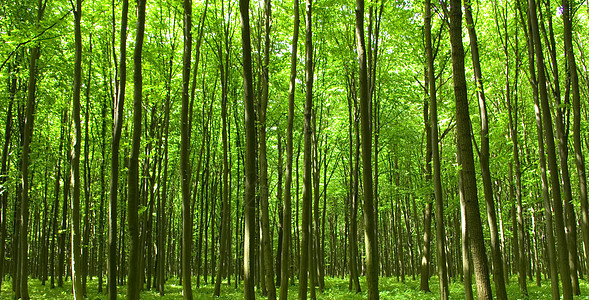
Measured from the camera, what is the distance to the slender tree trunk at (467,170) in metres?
5.17

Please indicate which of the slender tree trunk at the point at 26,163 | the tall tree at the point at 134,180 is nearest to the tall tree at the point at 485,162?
the tall tree at the point at 134,180

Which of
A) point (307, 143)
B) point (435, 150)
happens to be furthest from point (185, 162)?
point (435, 150)

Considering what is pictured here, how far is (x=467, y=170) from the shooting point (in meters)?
5.39

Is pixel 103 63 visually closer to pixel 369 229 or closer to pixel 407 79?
pixel 369 229

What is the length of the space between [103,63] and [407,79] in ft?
37.4

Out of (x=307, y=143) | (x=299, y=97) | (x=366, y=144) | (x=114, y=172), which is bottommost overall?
(x=114, y=172)

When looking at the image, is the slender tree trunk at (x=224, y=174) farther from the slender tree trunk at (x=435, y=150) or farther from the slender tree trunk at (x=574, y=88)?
the slender tree trunk at (x=574, y=88)

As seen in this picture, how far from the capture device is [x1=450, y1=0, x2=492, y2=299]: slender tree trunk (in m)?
5.17

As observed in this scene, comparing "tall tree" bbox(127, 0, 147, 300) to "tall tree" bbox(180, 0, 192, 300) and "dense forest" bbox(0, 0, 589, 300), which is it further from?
"tall tree" bbox(180, 0, 192, 300)

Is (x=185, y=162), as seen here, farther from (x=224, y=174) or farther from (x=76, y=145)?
(x=224, y=174)

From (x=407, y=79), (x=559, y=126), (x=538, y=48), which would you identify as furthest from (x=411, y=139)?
(x=538, y=48)

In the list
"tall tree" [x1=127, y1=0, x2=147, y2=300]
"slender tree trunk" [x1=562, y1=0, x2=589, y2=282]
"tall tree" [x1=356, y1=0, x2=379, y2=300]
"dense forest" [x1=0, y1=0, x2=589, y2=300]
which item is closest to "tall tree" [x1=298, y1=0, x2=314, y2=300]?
"dense forest" [x1=0, y1=0, x2=589, y2=300]

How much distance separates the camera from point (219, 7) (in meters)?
12.7

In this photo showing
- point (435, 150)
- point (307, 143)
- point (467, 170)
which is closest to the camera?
point (467, 170)
